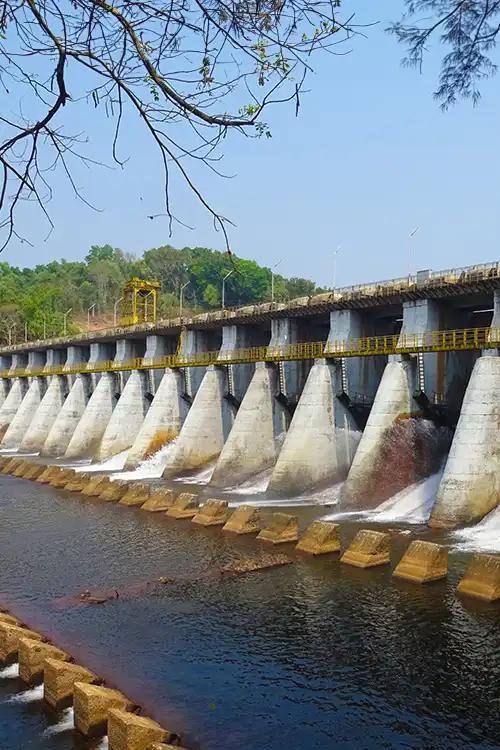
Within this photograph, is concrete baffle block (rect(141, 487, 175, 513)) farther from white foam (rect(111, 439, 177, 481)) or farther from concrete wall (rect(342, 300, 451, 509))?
white foam (rect(111, 439, 177, 481))

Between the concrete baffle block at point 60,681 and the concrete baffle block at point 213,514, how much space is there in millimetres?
12802

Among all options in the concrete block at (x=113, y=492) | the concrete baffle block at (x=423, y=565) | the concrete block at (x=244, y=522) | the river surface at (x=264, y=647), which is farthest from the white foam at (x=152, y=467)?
the concrete baffle block at (x=423, y=565)

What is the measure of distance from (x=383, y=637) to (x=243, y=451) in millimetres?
20796

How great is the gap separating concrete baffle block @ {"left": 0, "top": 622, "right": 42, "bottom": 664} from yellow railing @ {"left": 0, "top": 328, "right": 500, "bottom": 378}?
693 inches

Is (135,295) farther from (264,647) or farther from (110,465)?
(264,647)

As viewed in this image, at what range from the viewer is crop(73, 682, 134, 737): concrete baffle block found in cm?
992

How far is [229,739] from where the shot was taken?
31.9 feet

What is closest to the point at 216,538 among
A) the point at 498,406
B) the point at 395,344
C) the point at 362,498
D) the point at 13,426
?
the point at 362,498

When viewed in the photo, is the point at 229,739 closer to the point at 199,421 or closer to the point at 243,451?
the point at 243,451

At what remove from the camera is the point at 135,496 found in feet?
95.2

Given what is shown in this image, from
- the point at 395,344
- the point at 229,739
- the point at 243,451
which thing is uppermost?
the point at 395,344

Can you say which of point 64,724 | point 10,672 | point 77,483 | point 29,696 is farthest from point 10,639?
point 77,483

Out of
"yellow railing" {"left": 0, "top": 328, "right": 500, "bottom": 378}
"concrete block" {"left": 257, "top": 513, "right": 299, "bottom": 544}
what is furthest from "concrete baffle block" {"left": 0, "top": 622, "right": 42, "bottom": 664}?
"yellow railing" {"left": 0, "top": 328, "right": 500, "bottom": 378}

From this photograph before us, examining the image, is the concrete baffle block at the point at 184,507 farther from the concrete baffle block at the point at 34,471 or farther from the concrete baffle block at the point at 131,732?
the concrete baffle block at the point at 131,732
